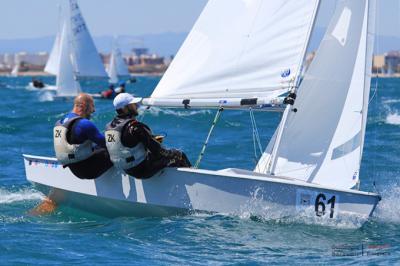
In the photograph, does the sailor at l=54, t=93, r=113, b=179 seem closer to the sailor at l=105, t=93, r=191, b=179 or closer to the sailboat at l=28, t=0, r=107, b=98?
the sailor at l=105, t=93, r=191, b=179

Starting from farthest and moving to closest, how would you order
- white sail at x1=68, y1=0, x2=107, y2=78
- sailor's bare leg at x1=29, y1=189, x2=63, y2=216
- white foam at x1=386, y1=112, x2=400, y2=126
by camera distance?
white sail at x1=68, y1=0, x2=107, y2=78 → white foam at x1=386, y1=112, x2=400, y2=126 → sailor's bare leg at x1=29, y1=189, x2=63, y2=216

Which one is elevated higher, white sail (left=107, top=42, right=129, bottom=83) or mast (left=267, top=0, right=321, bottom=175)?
white sail (left=107, top=42, right=129, bottom=83)

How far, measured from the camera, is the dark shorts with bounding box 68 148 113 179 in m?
7.50

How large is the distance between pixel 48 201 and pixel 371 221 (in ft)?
9.51

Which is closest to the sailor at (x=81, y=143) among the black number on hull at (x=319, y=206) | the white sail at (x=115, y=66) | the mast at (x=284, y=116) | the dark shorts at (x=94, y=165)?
the dark shorts at (x=94, y=165)

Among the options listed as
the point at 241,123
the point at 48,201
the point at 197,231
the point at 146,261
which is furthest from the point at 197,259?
the point at 241,123

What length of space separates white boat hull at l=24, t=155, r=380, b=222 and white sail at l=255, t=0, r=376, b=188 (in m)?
0.36

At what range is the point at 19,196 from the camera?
8.98 meters

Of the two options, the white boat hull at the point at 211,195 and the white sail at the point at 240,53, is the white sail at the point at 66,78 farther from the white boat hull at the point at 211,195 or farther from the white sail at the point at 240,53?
the white sail at the point at 240,53

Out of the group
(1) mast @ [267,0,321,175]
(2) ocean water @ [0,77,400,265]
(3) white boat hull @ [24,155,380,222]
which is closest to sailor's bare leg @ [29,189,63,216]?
(2) ocean water @ [0,77,400,265]

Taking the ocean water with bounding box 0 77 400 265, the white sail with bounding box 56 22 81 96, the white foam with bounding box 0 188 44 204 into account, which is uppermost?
the white sail with bounding box 56 22 81 96

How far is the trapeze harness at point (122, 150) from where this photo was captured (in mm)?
7199

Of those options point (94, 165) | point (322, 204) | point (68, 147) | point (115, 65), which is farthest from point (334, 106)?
point (115, 65)

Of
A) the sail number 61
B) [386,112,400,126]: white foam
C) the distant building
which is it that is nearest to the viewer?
the sail number 61
